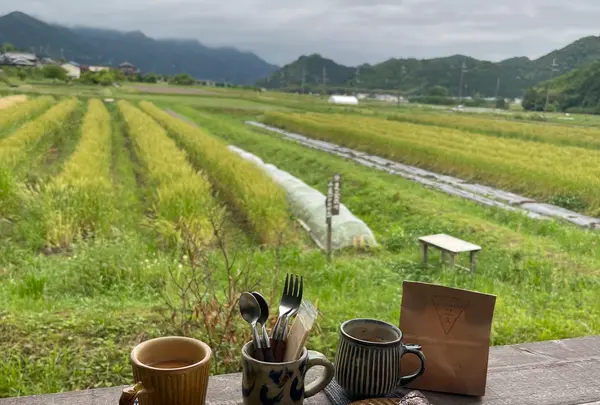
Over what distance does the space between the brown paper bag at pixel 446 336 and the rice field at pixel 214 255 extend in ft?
4.23

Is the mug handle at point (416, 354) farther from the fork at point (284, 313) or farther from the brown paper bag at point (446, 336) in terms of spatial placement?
the fork at point (284, 313)

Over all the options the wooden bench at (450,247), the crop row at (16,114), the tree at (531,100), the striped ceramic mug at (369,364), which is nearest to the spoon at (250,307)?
the striped ceramic mug at (369,364)

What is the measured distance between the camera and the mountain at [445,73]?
103 ft

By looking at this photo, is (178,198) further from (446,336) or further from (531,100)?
(531,100)

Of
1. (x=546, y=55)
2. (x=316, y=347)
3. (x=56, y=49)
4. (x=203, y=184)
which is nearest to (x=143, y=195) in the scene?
(x=203, y=184)

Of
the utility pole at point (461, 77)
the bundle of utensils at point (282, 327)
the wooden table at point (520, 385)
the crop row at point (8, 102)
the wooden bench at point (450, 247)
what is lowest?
the wooden bench at point (450, 247)

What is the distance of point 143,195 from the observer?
8781mm

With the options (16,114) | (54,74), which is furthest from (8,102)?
(54,74)

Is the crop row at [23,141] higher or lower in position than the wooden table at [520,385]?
lower

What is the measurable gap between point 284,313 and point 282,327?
51mm

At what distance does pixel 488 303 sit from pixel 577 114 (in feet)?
106

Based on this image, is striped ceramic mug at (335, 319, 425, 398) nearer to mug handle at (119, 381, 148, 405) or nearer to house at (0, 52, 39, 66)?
mug handle at (119, 381, 148, 405)

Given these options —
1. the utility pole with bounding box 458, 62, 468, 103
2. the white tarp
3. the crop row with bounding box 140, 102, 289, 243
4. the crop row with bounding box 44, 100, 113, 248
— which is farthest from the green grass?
the utility pole with bounding box 458, 62, 468, 103

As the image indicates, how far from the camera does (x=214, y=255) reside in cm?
537
